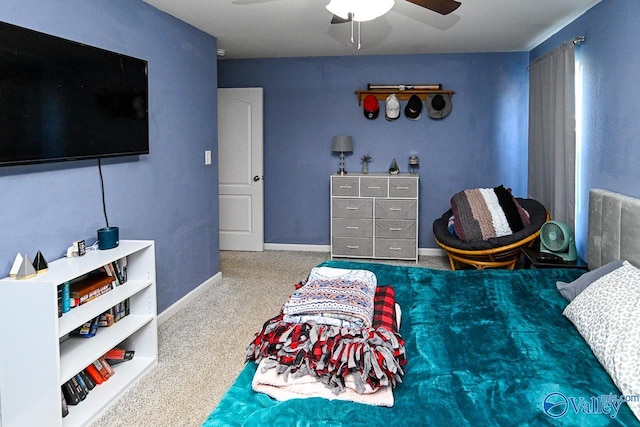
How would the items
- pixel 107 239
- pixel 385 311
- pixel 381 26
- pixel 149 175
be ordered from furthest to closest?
pixel 381 26
pixel 149 175
pixel 107 239
pixel 385 311

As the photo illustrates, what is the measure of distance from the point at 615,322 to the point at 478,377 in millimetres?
652

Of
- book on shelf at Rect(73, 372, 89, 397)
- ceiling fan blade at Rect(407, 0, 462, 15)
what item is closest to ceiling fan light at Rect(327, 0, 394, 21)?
ceiling fan blade at Rect(407, 0, 462, 15)

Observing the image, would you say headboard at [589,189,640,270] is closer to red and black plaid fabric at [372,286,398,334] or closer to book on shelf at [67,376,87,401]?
red and black plaid fabric at [372,286,398,334]

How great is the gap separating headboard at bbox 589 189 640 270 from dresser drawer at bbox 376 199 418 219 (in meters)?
2.37

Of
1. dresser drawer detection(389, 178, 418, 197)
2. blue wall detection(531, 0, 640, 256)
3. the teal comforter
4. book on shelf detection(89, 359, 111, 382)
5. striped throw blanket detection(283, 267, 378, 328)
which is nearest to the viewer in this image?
the teal comforter

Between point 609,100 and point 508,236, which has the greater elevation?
point 609,100

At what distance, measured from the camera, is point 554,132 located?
4809mm

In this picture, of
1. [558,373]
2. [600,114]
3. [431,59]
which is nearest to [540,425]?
[558,373]

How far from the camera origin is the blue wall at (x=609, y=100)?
3.26 m

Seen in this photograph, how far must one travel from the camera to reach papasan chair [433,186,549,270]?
4.77 meters

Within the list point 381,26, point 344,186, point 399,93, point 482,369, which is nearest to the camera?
point 482,369

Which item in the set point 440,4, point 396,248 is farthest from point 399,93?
point 440,4

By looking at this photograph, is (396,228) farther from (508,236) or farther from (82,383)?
(82,383)

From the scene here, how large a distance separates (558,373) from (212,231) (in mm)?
3747
